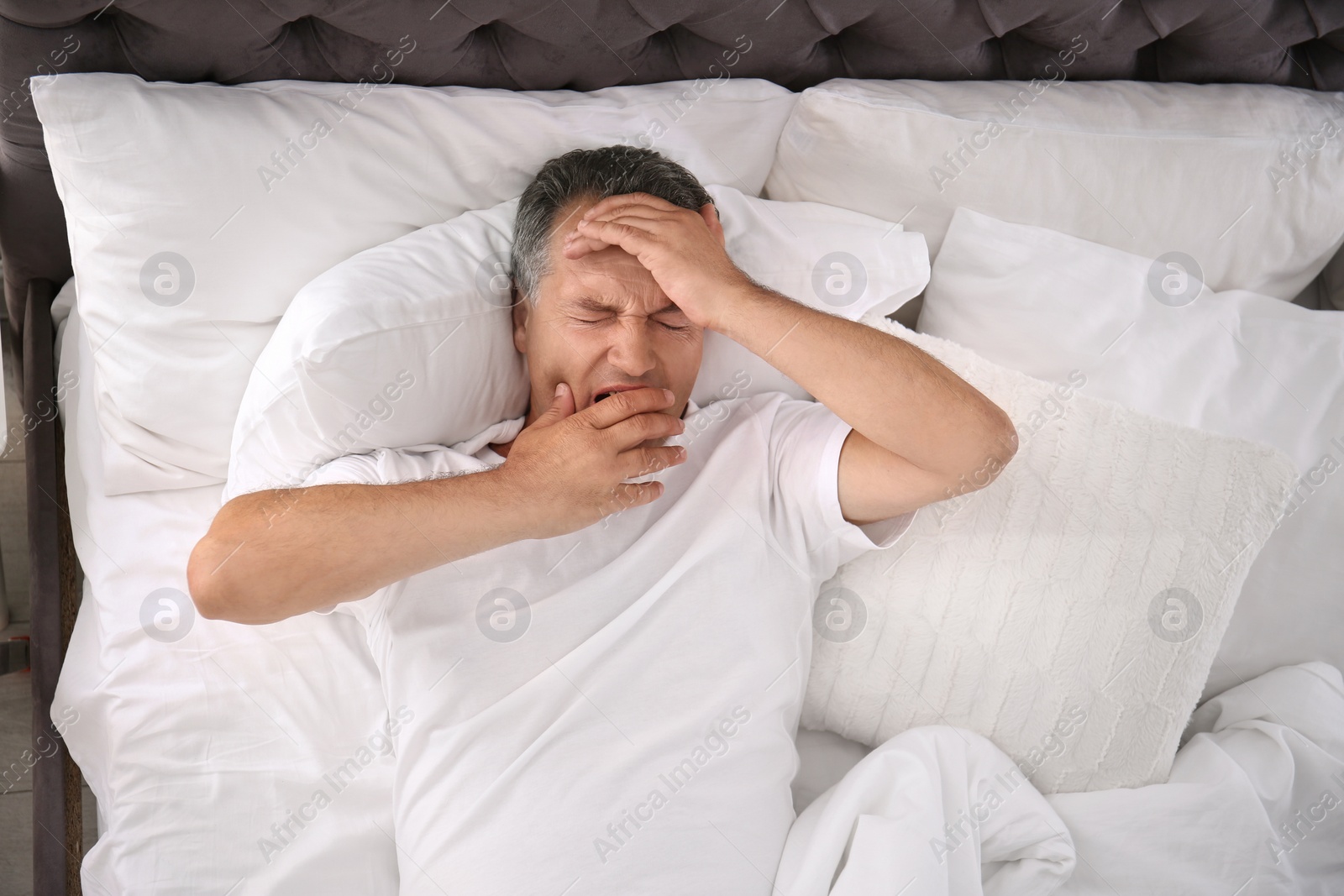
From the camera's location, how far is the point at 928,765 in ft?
5.08

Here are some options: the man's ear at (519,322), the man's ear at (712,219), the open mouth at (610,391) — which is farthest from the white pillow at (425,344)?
the open mouth at (610,391)

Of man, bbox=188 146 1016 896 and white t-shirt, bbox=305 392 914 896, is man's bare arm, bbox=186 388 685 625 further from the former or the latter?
white t-shirt, bbox=305 392 914 896

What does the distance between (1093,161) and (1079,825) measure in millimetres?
1348

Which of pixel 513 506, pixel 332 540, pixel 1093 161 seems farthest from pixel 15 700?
pixel 1093 161

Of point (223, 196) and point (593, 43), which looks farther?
point (593, 43)

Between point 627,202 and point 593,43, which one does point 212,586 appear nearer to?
point 627,202

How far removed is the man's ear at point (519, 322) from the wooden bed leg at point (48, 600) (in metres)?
0.97

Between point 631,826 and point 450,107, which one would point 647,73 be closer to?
point 450,107

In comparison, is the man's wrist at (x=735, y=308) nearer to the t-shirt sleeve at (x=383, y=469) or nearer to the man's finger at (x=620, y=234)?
the man's finger at (x=620, y=234)

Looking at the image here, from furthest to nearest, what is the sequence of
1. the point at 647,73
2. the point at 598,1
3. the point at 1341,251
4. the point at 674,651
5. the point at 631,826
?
the point at 1341,251 → the point at 647,73 → the point at 598,1 → the point at 674,651 → the point at 631,826

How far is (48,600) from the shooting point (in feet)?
5.61

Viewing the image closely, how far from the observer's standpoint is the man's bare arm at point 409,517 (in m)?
1.35

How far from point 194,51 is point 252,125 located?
167 millimetres

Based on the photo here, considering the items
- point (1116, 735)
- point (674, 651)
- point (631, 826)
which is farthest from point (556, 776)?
point (1116, 735)
